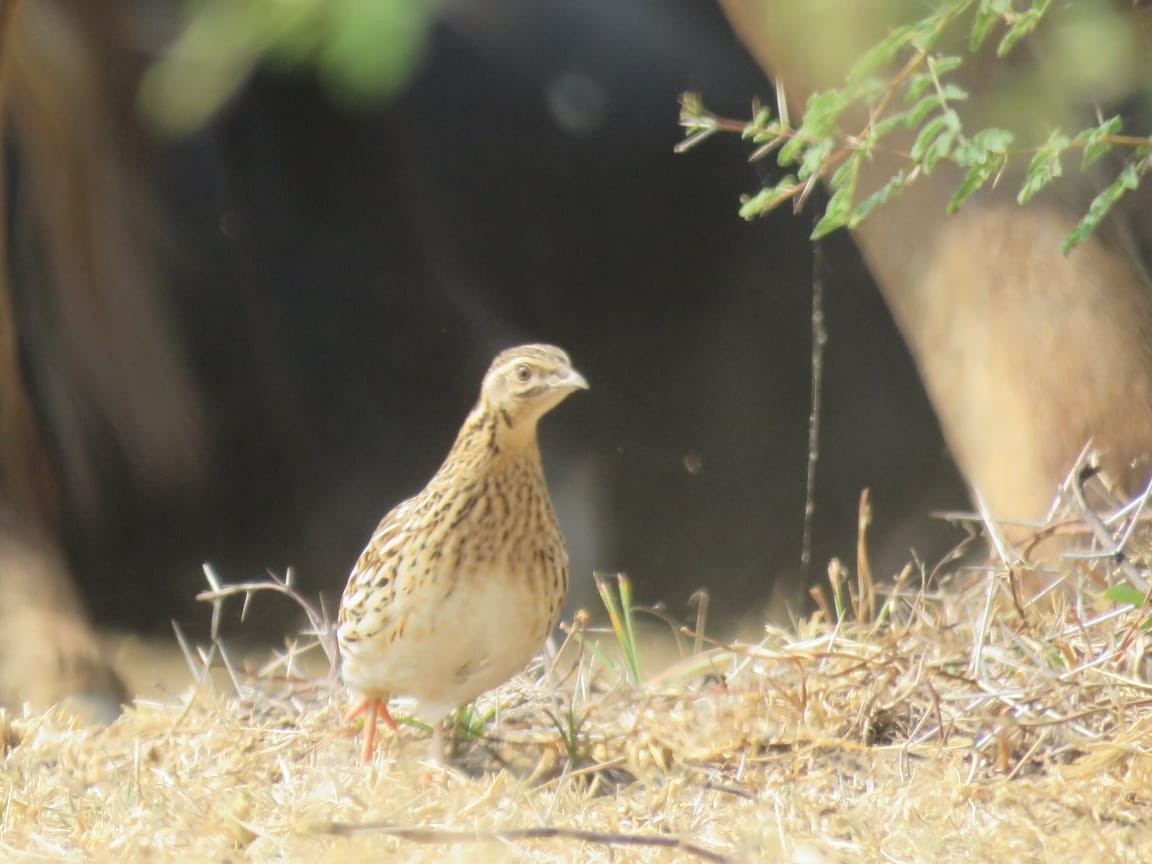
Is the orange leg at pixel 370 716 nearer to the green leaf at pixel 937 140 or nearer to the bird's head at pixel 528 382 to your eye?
the bird's head at pixel 528 382

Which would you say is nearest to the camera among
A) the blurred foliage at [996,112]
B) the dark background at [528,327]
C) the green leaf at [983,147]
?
the blurred foliage at [996,112]

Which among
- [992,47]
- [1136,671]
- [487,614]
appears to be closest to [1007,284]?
[992,47]

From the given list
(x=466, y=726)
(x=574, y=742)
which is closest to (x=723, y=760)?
(x=574, y=742)

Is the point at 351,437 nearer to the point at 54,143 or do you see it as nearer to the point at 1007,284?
the point at 54,143

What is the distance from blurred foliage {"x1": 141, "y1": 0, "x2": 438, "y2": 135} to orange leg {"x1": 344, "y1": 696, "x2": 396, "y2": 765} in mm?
1979

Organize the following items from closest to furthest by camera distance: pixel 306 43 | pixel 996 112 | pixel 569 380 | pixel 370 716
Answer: pixel 306 43 < pixel 996 112 < pixel 569 380 < pixel 370 716

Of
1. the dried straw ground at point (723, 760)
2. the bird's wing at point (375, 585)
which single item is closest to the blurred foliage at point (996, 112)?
the dried straw ground at point (723, 760)

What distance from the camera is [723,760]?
3.04 meters

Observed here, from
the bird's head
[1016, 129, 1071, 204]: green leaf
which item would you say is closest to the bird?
the bird's head

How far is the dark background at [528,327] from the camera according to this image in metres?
5.72

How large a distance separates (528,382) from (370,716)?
84 cm

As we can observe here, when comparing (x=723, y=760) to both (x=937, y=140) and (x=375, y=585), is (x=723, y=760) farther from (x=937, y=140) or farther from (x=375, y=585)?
(x=937, y=140)

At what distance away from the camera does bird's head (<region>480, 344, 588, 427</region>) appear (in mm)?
3002

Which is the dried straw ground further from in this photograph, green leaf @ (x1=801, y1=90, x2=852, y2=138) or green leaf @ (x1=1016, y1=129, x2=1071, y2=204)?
Answer: green leaf @ (x1=801, y1=90, x2=852, y2=138)
